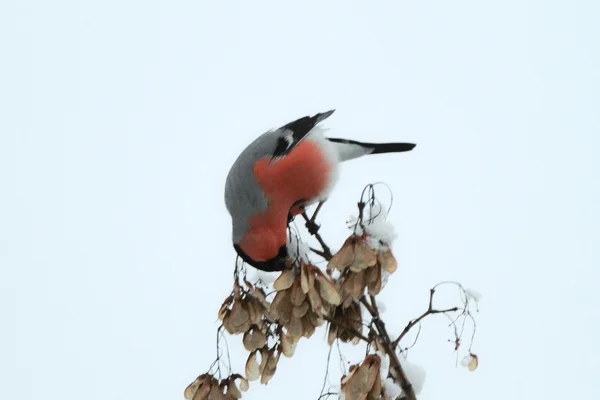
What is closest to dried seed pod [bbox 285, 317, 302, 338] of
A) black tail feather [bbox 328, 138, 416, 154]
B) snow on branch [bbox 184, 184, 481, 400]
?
snow on branch [bbox 184, 184, 481, 400]

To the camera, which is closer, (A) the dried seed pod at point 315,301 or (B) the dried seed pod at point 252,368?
(A) the dried seed pod at point 315,301

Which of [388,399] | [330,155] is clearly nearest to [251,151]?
[330,155]

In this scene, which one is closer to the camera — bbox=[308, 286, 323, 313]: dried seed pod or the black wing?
bbox=[308, 286, 323, 313]: dried seed pod

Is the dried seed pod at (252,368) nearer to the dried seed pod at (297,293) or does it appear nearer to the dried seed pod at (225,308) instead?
the dried seed pod at (225,308)

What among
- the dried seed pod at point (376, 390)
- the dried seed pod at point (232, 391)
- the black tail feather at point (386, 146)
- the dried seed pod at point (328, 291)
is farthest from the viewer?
the black tail feather at point (386, 146)

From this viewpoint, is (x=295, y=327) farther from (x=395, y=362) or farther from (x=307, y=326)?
(x=395, y=362)

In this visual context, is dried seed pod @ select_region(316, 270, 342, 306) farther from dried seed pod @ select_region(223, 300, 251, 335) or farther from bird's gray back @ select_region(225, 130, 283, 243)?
bird's gray back @ select_region(225, 130, 283, 243)

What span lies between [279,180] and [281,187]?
0.03 m

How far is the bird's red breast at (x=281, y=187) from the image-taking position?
1.87 m

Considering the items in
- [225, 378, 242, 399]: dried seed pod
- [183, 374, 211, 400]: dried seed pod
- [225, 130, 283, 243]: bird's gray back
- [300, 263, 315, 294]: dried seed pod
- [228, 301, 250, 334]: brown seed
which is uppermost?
[225, 130, 283, 243]: bird's gray back

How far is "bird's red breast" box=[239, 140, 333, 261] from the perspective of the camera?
6.14ft

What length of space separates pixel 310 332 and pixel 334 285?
11cm

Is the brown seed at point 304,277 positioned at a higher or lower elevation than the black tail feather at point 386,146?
higher

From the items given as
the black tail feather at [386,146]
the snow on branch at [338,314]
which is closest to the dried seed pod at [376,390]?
the snow on branch at [338,314]
